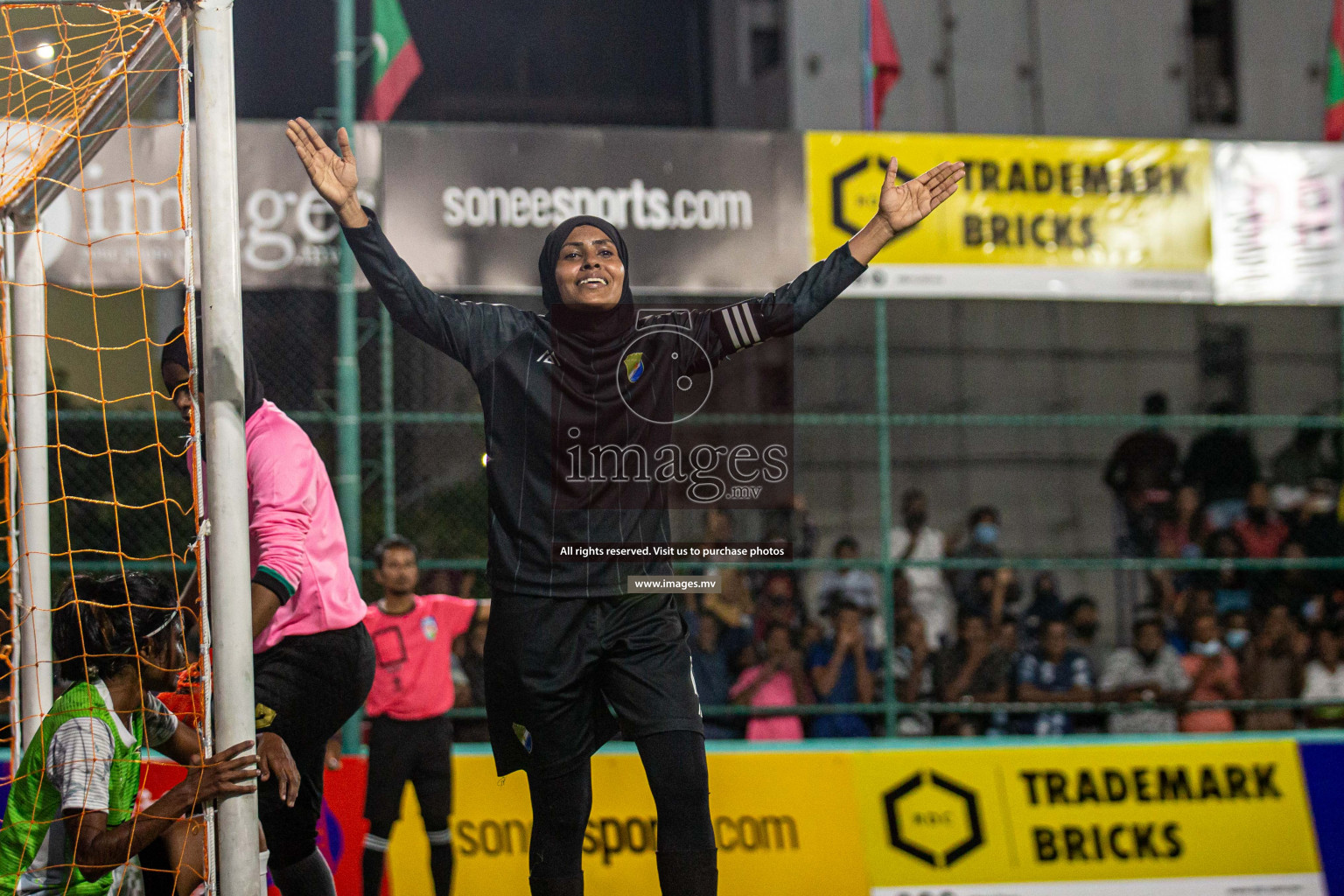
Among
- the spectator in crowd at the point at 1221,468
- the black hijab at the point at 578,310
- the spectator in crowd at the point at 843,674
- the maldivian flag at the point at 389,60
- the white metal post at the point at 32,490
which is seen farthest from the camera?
the spectator in crowd at the point at 1221,468

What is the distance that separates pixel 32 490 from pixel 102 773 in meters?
1.78

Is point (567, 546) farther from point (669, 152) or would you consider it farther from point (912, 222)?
point (669, 152)

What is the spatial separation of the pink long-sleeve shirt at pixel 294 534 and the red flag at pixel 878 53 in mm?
5230

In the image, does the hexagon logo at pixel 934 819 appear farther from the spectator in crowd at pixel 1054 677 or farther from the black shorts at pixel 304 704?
the black shorts at pixel 304 704

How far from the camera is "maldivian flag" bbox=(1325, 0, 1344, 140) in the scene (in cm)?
877

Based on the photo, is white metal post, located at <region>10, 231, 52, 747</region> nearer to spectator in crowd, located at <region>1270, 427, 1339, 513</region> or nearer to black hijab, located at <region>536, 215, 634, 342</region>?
black hijab, located at <region>536, 215, 634, 342</region>

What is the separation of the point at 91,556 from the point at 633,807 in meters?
4.71

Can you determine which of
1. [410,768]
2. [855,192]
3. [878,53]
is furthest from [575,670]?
[878,53]

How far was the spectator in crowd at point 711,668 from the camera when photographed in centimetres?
722

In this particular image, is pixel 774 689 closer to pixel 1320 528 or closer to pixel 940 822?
pixel 940 822

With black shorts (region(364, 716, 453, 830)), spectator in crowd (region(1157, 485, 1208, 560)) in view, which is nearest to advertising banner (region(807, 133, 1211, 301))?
spectator in crowd (region(1157, 485, 1208, 560))

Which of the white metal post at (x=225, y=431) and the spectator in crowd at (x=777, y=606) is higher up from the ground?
the white metal post at (x=225, y=431)

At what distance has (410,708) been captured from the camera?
6.20 meters

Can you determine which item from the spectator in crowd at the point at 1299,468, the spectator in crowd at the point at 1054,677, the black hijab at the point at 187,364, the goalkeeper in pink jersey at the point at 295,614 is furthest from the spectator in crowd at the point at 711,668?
the spectator in crowd at the point at 1299,468
